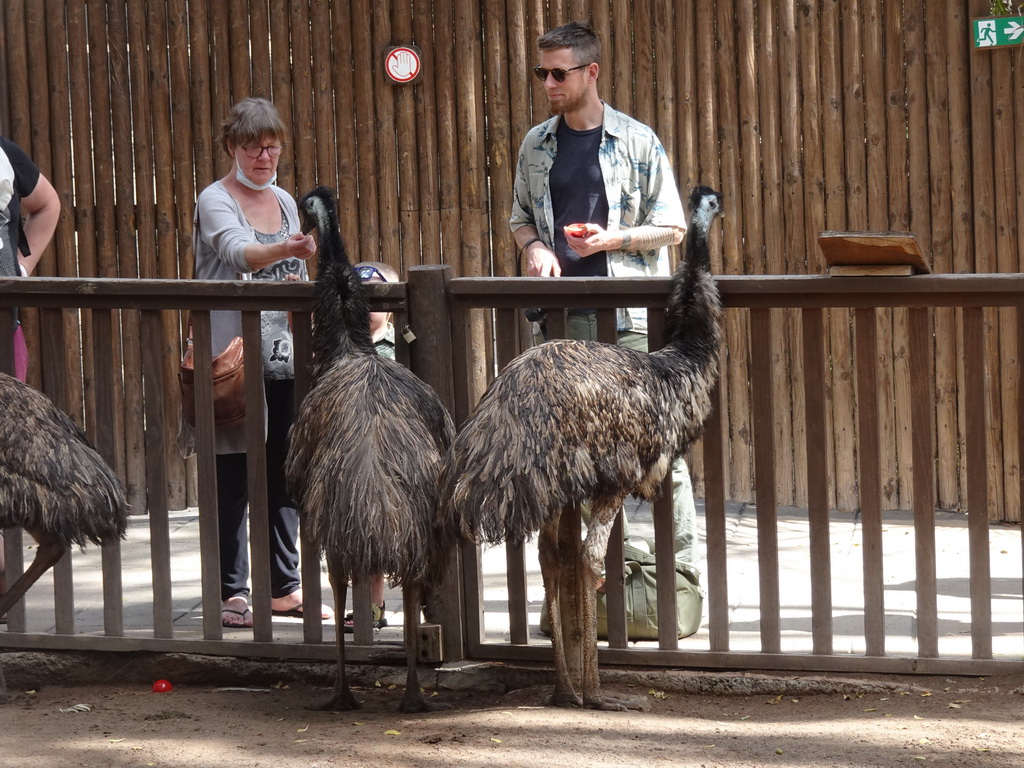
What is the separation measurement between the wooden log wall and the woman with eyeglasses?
2.16 m

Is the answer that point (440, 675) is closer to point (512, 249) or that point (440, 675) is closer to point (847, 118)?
point (512, 249)

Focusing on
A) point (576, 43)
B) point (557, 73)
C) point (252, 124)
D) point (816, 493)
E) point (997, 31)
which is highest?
point (997, 31)

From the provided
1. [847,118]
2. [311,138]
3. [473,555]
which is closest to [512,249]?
[311,138]

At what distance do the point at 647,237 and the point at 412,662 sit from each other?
5.56 ft

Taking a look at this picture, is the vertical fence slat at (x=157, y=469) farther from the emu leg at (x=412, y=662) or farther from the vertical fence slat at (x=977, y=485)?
the vertical fence slat at (x=977, y=485)

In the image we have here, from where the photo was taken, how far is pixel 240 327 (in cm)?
504

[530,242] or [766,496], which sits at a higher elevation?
[530,242]

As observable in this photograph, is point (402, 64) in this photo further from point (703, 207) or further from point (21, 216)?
point (703, 207)

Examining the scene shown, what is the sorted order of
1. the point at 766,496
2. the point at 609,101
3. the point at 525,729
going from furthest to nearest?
the point at 609,101 → the point at 766,496 → the point at 525,729

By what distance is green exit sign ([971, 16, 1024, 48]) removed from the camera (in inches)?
269

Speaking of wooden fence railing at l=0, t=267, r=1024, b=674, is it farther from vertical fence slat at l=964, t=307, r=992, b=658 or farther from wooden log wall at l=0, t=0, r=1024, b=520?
wooden log wall at l=0, t=0, r=1024, b=520

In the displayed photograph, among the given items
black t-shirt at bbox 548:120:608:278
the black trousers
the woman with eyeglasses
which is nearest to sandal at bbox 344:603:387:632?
the woman with eyeglasses

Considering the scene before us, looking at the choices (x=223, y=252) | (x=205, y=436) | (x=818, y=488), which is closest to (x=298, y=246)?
→ (x=223, y=252)

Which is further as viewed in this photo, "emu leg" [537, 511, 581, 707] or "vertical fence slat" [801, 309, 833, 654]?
"vertical fence slat" [801, 309, 833, 654]
